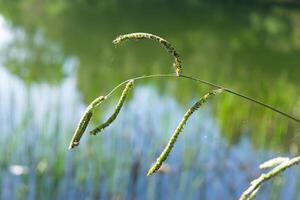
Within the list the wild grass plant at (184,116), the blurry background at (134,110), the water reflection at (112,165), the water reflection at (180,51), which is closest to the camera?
the wild grass plant at (184,116)

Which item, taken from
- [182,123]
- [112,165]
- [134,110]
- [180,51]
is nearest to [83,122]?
[182,123]

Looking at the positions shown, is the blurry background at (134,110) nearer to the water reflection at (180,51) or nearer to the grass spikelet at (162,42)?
the water reflection at (180,51)

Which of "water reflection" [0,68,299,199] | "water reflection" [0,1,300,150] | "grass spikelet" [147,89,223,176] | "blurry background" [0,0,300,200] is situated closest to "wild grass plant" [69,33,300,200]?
"grass spikelet" [147,89,223,176]

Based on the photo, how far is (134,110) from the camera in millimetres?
6059

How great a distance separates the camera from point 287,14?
29828 millimetres

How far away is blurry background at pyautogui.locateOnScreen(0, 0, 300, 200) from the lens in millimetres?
4781

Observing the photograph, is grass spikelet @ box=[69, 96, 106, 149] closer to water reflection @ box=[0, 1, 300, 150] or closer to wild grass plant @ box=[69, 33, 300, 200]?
wild grass plant @ box=[69, 33, 300, 200]

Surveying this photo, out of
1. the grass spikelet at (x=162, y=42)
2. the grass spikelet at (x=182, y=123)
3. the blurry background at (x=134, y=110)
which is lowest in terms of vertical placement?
the grass spikelet at (x=182, y=123)

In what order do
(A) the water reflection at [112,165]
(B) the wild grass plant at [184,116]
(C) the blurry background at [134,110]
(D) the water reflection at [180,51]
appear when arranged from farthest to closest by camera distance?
(D) the water reflection at [180,51]
(C) the blurry background at [134,110]
(A) the water reflection at [112,165]
(B) the wild grass plant at [184,116]


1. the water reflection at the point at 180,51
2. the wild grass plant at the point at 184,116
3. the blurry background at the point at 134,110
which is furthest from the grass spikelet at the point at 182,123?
the water reflection at the point at 180,51

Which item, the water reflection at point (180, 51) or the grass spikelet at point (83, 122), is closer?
the grass spikelet at point (83, 122)

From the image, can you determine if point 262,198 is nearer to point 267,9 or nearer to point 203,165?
point 203,165

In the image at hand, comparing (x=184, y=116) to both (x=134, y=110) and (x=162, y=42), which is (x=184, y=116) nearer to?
(x=162, y=42)

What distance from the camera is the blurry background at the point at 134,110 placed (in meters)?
4.78
